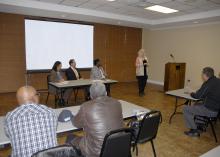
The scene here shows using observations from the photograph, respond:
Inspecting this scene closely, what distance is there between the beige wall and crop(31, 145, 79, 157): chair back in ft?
22.8

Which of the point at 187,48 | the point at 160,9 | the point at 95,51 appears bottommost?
the point at 95,51

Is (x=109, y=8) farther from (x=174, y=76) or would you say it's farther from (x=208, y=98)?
(x=208, y=98)

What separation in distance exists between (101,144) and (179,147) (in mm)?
1920

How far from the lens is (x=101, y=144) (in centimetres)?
184

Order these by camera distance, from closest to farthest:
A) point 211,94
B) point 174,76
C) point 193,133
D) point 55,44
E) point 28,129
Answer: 1. point 28,129
2. point 211,94
3. point 193,133
4. point 55,44
5. point 174,76

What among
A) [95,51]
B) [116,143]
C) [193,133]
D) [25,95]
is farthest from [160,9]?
[25,95]

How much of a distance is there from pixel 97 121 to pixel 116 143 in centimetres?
25

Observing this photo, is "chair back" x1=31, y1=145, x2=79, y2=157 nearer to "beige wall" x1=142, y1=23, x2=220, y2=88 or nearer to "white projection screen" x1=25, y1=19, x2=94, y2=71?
"white projection screen" x1=25, y1=19, x2=94, y2=71

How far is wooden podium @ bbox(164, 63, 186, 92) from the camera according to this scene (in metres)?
7.39

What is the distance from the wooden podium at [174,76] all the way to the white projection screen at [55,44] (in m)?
2.94

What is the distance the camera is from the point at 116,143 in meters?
1.81

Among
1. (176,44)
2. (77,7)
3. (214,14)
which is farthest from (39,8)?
(176,44)

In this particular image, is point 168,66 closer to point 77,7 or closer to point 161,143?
point 77,7

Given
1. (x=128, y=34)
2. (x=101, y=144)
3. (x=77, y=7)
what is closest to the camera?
(x=101, y=144)
